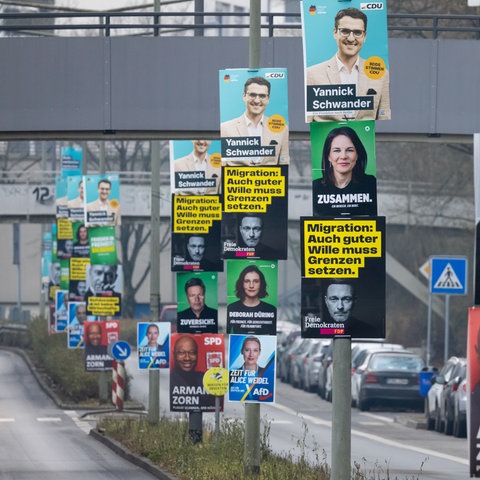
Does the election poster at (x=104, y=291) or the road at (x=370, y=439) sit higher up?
the election poster at (x=104, y=291)

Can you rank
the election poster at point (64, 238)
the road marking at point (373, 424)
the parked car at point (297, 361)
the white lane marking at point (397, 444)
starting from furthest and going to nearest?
the parked car at point (297, 361), the election poster at point (64, 238), the road marking at point (373, 424), the white lane marking at point (397, 444)

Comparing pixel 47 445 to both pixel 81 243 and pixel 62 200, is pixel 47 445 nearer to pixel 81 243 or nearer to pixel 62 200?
pixel 81 243

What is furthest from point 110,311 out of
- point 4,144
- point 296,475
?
point 4,144

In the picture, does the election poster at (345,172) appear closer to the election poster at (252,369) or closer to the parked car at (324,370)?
the election poster at (252,369)

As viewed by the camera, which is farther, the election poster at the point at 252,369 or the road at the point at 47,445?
the road at the point at 47,445

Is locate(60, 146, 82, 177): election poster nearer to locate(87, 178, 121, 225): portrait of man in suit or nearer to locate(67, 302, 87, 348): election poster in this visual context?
locate(67, 302, 87, 348): election poster

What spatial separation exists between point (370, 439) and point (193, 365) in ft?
26.7

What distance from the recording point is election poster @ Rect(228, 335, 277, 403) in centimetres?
1795

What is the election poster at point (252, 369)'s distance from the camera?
58.9 feet

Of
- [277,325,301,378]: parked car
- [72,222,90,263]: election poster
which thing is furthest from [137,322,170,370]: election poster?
[277,325,301,378]: parked car

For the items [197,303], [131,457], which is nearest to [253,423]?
[197,303]

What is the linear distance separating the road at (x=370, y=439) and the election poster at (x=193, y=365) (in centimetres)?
112

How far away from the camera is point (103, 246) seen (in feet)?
116

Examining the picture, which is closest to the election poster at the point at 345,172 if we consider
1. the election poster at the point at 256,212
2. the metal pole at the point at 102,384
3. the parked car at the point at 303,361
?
the election poster at the point at 256,212
